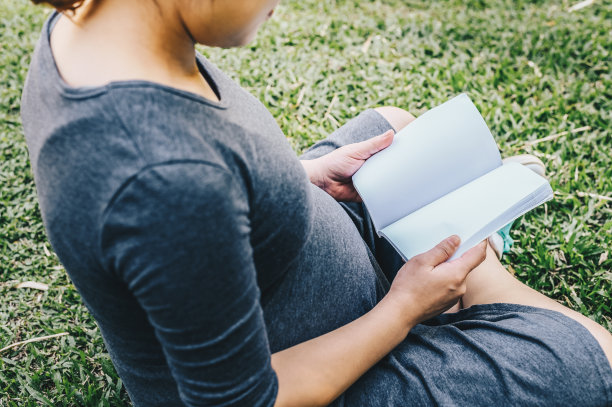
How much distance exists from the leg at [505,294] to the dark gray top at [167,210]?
76 cm

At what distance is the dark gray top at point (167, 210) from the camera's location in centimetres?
69

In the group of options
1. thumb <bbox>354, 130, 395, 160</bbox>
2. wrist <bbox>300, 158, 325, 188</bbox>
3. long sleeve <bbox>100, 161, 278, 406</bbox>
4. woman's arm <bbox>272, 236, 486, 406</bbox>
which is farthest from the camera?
wrist <bbox>300, 158, 325, 188</bbox>

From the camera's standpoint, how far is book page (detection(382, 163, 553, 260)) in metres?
1.16

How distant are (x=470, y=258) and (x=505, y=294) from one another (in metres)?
0.27

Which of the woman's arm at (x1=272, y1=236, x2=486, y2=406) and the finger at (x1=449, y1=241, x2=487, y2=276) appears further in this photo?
the finger at (x1=449, y1=241, x2=487, y2=276)

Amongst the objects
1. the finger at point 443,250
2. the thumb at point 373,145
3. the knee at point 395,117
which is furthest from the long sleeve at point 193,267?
the knee at point 395,117

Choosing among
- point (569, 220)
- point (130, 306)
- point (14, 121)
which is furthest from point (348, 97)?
point (130, 306)

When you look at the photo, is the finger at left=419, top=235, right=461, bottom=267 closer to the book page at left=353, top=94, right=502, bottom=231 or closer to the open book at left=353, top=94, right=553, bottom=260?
the open book at left=353, top=94, right=553, bottom=260

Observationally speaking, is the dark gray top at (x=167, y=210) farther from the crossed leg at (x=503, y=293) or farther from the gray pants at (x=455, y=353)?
the crossed leg at (x=503, y=293)

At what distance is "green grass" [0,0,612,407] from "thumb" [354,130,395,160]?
32.9 inches

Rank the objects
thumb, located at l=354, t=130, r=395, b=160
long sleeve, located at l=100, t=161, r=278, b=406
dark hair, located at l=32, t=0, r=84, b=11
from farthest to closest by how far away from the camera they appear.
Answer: thumb, located at l=354, t=130, r=395, b=160
dark hair, located at l=32, t=0, r=84, b=11
long sleeve, located at l=100, t=161, r=278, b=406

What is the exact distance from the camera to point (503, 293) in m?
1.38

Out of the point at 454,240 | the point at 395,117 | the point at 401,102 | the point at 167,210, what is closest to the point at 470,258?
the point at 454,240

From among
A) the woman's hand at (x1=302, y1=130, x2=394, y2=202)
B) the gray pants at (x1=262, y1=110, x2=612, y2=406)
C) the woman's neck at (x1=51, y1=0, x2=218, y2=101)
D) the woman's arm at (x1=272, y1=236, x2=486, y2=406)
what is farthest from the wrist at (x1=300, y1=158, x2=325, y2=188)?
the woman's neck at (x1=51, y1=0, x2=218, y2=101)
